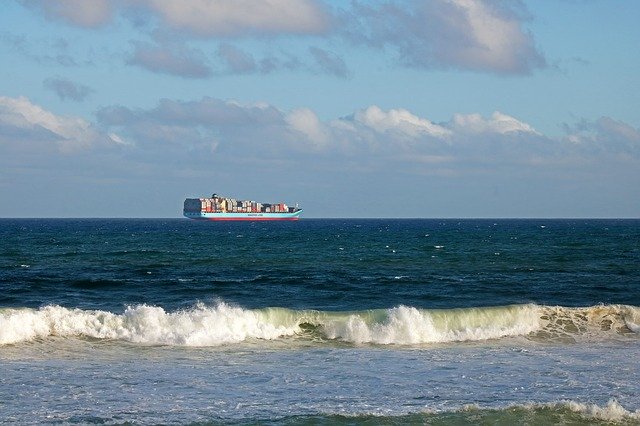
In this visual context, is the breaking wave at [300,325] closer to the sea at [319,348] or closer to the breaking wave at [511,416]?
the sea at [319,348]

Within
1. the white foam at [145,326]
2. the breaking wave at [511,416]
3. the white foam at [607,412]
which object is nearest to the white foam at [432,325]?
the white foam at [145,326]

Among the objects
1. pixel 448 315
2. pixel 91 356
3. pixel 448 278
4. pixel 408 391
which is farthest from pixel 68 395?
pixel 448 278

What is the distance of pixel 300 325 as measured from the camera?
91.2ft

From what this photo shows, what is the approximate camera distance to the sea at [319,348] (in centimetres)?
1630

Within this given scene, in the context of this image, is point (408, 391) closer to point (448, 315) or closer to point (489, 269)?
point (448, 315)

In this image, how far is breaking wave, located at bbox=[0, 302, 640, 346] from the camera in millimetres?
25547

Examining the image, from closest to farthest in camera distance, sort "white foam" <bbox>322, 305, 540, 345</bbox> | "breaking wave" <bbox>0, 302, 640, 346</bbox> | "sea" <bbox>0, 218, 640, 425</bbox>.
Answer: "sea" <bbox>0, 218, 640, 425</bbox> → "breaking wave" <bbox>0, 302, 640, 346</bbox> → "white foam" <bbox>322, 305, 540, 345</bbox>

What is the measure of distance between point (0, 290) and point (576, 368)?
28770 millimetres

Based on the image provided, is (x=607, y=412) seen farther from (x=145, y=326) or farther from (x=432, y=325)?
(x=145, y=326)

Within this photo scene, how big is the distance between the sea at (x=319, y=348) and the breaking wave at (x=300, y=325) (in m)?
0.07

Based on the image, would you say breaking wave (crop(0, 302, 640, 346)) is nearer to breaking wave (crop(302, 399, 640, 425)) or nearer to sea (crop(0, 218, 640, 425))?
sea (crop(0, 218, 640, 425))

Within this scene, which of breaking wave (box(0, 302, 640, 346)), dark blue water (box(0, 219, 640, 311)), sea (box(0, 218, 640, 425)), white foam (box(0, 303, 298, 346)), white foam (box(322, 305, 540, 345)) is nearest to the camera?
sea (box(0, 218, 640, 425))

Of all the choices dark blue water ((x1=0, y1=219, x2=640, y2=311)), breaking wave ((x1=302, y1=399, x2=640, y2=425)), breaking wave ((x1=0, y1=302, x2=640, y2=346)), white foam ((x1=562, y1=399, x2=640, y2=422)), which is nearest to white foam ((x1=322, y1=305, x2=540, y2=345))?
breaking wave ((x1=0, y1=302, x2=640, y2=346))

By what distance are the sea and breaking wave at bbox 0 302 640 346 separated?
0.07m
